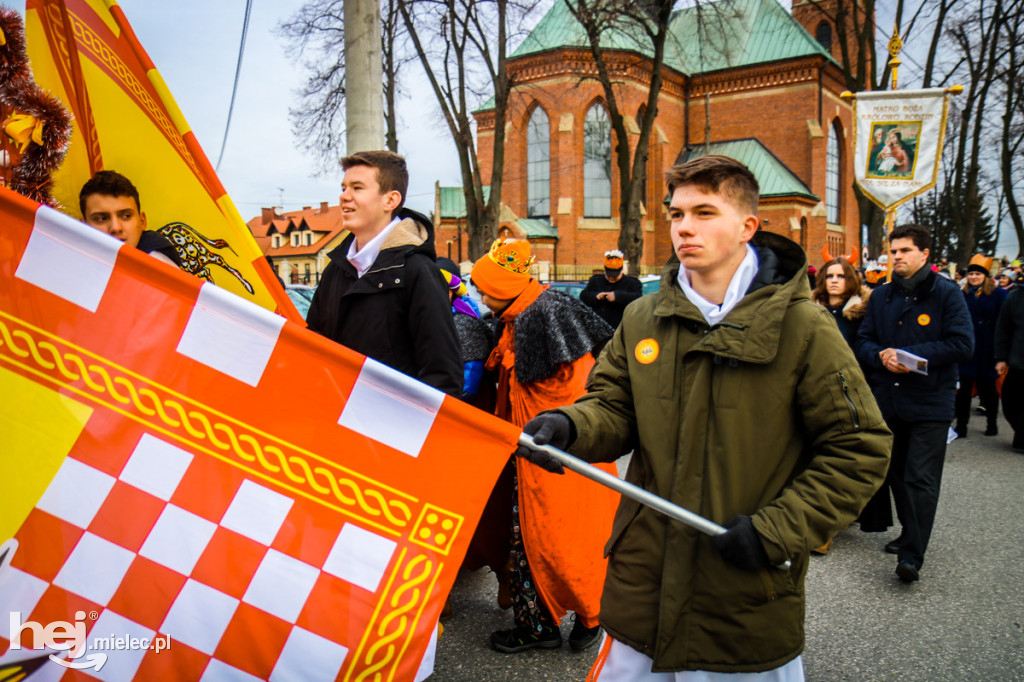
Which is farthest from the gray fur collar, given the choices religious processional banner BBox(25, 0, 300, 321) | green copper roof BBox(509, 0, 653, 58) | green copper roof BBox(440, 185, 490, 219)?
green copper roof BBox(440, 185, 490, 219)

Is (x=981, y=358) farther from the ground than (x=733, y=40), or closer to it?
closer to it

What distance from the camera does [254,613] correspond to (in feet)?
6.97

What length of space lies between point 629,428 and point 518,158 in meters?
34.9

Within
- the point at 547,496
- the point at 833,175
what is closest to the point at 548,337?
the point at 547,496

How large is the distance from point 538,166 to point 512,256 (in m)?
32.9

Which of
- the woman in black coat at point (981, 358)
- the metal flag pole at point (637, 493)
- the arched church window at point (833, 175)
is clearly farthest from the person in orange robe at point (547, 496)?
the arched church window at point (833, 175)

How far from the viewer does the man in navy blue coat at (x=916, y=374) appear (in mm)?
4770

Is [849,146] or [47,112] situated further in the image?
[849,146]

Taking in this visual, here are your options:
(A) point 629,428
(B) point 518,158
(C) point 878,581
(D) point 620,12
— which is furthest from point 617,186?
(A) point 629,428

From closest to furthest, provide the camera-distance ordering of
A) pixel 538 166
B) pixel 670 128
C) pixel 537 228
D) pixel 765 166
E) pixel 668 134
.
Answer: pixel 537 228 → pixel 538 166 → pixel 765 166 → pixel 668 134 → pixel 670 128

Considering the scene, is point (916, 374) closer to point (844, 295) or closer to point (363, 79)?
point (844, 295)

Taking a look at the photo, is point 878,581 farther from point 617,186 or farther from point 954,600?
point 617,186

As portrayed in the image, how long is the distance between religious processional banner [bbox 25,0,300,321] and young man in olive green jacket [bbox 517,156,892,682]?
2.02 meters

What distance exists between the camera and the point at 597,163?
3491 centimetres
